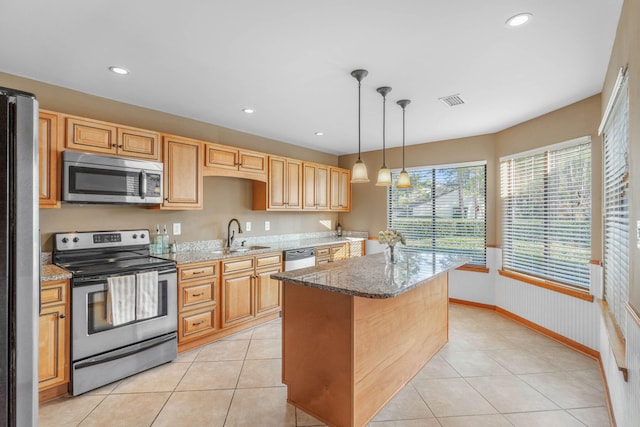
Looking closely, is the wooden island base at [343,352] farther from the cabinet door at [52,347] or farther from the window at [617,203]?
the cabinet door at [52,347]

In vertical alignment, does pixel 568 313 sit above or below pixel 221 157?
below

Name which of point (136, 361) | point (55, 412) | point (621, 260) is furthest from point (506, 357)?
point (55, 412)

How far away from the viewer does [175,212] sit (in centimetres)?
362

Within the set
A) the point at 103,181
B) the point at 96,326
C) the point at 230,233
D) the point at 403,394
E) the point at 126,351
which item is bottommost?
the point at 403,394

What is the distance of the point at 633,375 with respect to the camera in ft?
4.66

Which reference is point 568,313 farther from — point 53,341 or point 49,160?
point 49,160

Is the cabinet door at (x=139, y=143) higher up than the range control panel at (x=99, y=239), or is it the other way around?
the cabinet door at (x=139, y=143)

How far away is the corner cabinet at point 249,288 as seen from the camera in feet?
11.3

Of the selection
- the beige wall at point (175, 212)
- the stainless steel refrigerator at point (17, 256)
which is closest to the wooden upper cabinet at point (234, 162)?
the beige wall at point (175, 212)

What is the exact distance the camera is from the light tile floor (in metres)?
2.12

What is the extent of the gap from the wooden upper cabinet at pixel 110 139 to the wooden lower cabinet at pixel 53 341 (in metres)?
1.15

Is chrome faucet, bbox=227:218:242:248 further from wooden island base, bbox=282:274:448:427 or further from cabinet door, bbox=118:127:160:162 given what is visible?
wooden island base, bbox=282:274:448:427

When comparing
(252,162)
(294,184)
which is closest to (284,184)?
Answer: (294,184)

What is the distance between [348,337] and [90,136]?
8.78 feet
